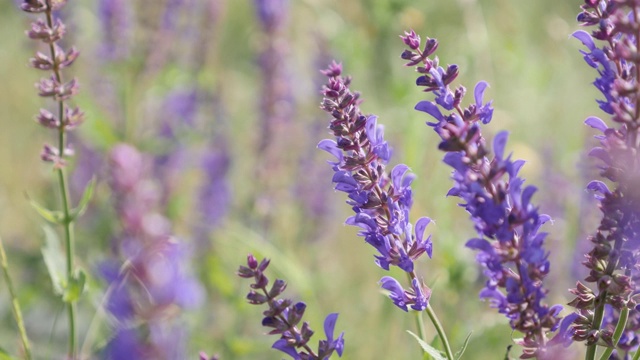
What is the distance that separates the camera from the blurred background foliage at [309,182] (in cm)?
298

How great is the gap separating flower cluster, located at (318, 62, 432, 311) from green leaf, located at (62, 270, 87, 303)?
646 mm

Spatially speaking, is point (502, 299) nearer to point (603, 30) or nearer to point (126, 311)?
point (603, 30)

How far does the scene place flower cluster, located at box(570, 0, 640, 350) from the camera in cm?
109

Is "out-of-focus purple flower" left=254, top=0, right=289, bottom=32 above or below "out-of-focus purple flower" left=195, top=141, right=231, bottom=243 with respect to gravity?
above

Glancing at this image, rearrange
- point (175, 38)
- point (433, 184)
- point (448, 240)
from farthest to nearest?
point (175, 38), point (433, 184), point (448, 240)


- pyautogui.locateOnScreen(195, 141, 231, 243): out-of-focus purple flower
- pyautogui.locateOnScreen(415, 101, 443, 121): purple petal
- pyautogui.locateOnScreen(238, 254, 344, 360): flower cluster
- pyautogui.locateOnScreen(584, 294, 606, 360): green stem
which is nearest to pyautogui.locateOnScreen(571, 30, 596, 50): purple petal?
pyautogui.locateOnScreen(415, 101, 443, 121): purple petal

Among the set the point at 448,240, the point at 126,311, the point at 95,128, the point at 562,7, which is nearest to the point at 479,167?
the point at 126,311

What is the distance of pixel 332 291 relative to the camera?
415 cm

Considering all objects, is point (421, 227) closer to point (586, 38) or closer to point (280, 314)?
point (280, 314)

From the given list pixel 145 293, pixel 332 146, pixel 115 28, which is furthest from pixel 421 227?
pixel 115 28

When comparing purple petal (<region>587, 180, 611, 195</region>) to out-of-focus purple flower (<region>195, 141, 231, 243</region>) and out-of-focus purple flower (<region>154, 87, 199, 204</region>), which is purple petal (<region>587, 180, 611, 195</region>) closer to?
out-of-focus purple flower (<region>154, 87, 199, 204</region>)

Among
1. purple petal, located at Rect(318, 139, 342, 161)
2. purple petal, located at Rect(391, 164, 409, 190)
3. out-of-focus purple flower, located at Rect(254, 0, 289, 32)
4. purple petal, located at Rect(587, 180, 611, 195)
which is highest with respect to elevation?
purple petal, located at Rect(587, 180, 611, 195)

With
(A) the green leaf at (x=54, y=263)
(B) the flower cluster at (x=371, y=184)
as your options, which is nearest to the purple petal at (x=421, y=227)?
(B) the flower cluster at (x=371, y=184)

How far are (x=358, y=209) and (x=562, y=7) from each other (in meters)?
7.04
